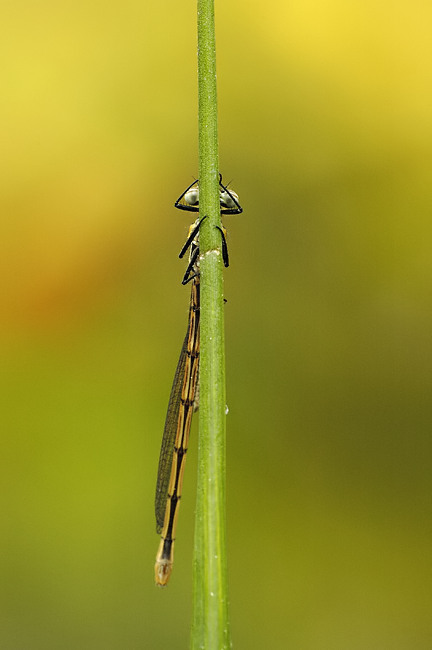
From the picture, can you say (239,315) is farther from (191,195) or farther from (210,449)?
(210,449)

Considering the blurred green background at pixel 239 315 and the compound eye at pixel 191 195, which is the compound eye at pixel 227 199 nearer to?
the compound eye at pixel 191 195

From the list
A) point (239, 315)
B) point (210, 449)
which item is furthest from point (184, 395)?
point (239, 315)

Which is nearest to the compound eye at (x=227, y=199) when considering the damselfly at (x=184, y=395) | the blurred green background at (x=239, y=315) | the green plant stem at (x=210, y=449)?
the damselfly at (x=184, y=395)

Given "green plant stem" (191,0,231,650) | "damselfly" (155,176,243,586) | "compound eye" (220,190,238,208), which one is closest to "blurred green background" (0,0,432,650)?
"damselfly" (155,176,243,586)

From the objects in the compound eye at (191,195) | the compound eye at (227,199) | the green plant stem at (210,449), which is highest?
the compound eye at (227,199)

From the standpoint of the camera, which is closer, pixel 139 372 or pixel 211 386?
pixel 211 386

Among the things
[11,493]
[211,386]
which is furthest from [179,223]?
[211,386]

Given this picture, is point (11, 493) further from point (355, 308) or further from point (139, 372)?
point (355, 308)

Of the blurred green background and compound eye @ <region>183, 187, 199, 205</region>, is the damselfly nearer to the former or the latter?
compound eye @ <region>183, 187, 199, 205</region>
